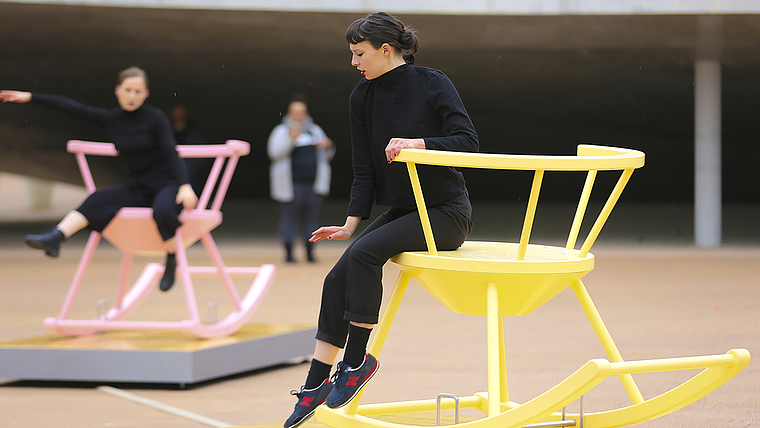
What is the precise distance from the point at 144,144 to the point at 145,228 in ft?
1.57

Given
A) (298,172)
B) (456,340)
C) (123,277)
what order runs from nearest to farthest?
(123,277)
(456,340)
(298,172)

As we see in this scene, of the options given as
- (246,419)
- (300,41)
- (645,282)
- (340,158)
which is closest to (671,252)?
(645,282)

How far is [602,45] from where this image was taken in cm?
1095

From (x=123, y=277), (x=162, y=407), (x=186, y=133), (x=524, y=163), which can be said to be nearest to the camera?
(x=524, y=163)

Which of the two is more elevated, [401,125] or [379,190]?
[401,125]

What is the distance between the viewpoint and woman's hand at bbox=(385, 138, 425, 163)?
241 centimetres

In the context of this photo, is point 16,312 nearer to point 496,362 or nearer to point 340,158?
point 496,362

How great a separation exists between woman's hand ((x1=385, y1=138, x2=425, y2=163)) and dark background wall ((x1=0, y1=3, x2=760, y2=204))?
7.43 m

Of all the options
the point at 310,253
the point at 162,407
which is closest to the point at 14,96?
the point at 162,407

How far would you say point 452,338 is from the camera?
489 cm

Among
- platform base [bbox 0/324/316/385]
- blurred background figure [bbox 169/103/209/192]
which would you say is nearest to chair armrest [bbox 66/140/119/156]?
platform base [bbox 0/324/316/385]

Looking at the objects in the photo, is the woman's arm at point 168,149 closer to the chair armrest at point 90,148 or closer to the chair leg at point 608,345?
the chair armrest at point 90,148

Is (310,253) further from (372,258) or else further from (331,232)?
(372,258)

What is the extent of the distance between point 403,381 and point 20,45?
964 centimetres
